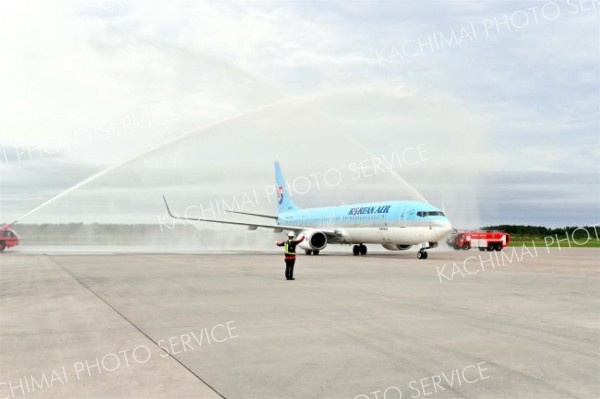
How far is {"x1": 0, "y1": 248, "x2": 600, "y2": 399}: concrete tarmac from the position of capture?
21.8ft

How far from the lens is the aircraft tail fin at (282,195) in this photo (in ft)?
205

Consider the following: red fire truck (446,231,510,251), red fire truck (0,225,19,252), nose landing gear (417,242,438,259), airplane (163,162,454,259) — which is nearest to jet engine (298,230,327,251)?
airplane (163,162,454,259)

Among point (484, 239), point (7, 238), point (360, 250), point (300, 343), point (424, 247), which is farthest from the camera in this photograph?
point (484, 239)

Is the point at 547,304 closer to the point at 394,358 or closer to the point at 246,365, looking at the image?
the point at 394,358

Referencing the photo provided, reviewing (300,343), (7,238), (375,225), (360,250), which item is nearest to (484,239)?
(360,250)

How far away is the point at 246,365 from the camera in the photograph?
303 inches

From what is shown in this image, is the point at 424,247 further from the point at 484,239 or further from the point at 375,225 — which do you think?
the point at 484,239

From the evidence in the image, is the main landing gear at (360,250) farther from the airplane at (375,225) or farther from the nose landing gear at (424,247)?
the nose landing gear at (424,247)

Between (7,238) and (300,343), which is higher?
(7,238)

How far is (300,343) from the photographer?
9.16m

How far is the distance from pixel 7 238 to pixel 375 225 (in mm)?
34819

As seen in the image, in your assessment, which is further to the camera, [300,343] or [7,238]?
[7,238]

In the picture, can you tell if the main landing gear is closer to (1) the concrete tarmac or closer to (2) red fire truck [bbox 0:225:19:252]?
(1) the concrete tarmac

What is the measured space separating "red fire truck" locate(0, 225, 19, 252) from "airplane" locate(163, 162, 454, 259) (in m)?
16.6
